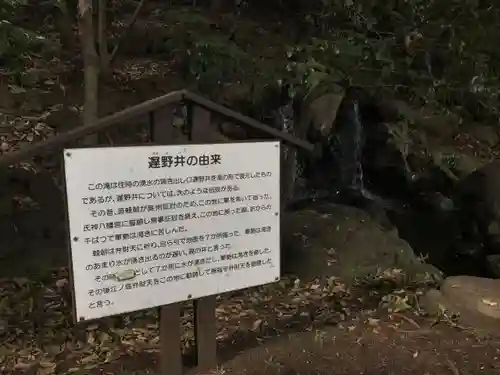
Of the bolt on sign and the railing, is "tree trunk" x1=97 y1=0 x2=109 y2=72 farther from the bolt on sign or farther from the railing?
the bolt on sign

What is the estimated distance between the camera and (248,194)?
3.54 meters

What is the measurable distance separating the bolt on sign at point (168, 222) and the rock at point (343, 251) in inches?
78.4

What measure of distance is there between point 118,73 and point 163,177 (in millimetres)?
5175

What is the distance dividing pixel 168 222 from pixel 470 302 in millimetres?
2613

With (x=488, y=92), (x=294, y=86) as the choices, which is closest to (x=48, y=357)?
(x=294, y=86)

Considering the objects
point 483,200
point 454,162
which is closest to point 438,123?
point 454,162

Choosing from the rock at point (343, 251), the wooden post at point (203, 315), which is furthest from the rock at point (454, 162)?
the wooden post at point (203, 315)

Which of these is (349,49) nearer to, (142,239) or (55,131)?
(55,131)

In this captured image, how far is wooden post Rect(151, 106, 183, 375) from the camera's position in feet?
10.7

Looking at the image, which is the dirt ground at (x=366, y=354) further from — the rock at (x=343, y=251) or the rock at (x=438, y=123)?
the rock at (x=438, y=123)

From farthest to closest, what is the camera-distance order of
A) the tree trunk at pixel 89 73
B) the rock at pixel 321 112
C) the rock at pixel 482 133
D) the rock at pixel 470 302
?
the rock at pixel 482 133 → the rock at pixel 321 112 → the tree trunk at pixel 89 73 → the rock at pixel 470 302

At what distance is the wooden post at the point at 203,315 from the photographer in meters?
3.40

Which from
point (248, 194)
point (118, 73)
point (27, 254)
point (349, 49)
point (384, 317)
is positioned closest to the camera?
point (248, 194)

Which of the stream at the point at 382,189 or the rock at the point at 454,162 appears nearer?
the stream at the point at 382,189
